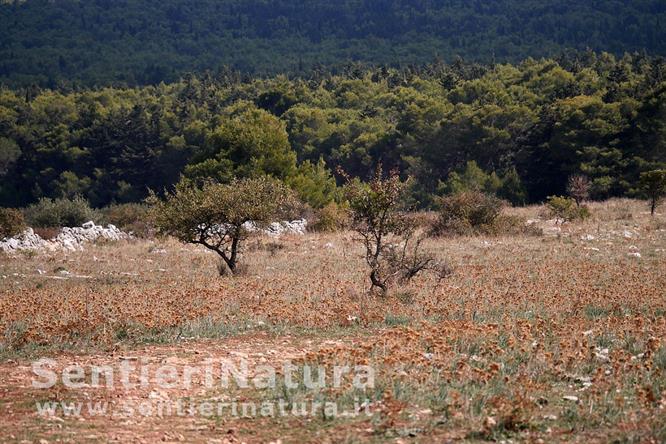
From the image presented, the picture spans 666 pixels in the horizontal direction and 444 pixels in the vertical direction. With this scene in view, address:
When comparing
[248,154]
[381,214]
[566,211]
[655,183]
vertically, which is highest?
[381,214]

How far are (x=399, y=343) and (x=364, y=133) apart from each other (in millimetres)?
60962

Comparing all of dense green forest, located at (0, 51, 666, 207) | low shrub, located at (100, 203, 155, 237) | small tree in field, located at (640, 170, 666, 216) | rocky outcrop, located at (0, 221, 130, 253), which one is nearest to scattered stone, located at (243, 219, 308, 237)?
dense green forest, located at (0, 51, 666, 207)

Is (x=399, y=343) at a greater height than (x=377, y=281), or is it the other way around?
(x=399, y=343)

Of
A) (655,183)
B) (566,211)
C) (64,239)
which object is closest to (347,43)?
(566,211)

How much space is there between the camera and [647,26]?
140250mm

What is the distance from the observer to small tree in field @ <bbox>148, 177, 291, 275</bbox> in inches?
846

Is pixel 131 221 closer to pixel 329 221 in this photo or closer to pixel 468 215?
pixel 329 221

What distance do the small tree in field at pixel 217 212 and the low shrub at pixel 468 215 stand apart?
9331mm

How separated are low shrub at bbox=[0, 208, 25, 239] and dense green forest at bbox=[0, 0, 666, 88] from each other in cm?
9971

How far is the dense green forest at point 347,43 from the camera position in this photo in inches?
5650

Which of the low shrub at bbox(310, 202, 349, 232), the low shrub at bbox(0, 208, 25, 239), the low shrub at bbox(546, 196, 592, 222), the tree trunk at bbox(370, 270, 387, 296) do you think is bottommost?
the low shrub at bbox(310, 202, 349, 232)

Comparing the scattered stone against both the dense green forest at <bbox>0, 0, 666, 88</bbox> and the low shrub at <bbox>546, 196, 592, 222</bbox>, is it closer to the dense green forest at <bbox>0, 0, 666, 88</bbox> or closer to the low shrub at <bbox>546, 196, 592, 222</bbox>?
the low shrub at <bbox>546, 196, 592, 222</bbox>

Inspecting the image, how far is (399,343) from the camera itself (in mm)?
9609

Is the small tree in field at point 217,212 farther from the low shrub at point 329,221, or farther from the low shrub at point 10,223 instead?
the low shrub at point 329,221
